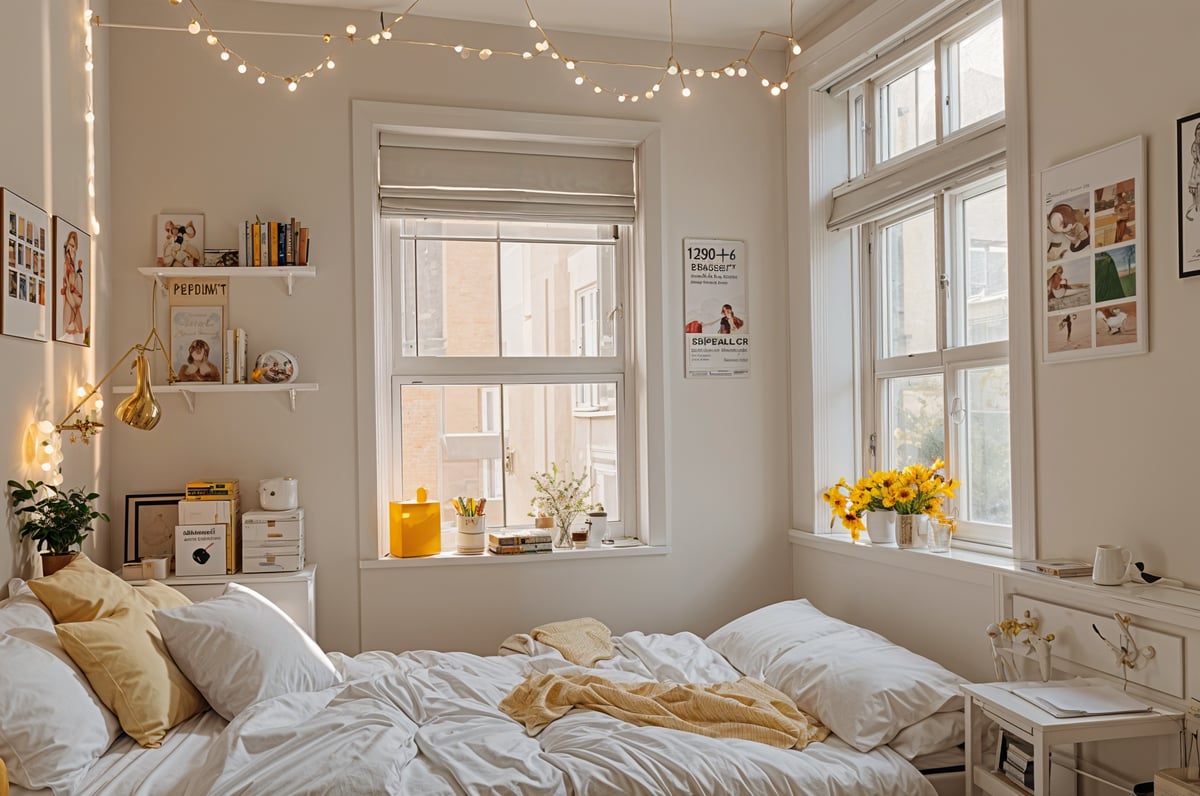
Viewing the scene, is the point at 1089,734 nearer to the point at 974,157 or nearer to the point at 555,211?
the point at 974,157

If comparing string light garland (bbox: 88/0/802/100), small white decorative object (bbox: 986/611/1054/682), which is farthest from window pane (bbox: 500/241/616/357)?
small white decorative object (bbox: 986/611/1054/682)

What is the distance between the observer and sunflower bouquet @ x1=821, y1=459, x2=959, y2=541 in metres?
3.21

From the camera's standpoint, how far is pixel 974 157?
307cm

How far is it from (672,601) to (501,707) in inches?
56.7

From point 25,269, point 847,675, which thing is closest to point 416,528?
point 25,269

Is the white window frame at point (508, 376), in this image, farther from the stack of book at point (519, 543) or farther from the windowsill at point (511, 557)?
the stack of book at point (519, 543)

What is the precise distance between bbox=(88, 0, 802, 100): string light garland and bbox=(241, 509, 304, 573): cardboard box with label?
1509mm

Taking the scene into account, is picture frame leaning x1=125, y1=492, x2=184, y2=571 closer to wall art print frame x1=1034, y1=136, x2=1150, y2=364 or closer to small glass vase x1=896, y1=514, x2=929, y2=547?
small glass vase x1=896, y1=514, x2=929, y2=547

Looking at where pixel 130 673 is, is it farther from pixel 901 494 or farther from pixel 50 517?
pixel 901 494

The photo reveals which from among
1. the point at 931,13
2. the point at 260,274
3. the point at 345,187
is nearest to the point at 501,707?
the point at 260,274

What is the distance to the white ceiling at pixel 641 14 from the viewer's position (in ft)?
12.0

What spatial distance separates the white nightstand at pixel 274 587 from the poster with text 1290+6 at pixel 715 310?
5.82ft

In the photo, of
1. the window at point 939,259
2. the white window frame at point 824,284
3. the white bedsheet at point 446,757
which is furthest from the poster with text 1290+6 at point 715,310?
the white bedsheet at point 446,757

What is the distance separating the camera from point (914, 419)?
11.7 feet
